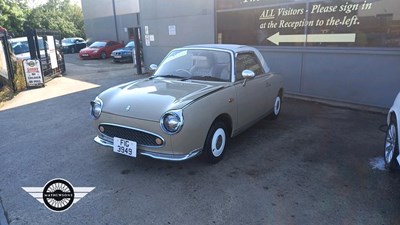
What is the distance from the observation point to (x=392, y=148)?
12.1 ft

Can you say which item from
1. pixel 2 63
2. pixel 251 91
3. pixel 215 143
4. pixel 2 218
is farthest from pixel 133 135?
pixel 2 63

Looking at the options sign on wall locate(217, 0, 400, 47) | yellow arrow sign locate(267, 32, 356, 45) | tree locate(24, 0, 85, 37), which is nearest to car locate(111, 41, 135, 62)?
sign on wall locate(217, 0, 400, 47)

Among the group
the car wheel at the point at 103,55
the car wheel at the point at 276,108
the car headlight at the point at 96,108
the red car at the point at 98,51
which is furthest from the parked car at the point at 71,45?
the car headlight at the point at 96,108

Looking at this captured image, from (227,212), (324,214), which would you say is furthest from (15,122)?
(324,214)

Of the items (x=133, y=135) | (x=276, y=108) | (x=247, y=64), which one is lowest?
(x=276, y=108)

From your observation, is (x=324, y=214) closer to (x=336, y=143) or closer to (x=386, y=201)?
(x=386, y=201)

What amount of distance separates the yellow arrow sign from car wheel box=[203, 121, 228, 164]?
14.5 ft

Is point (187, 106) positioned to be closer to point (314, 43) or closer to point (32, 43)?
point (314, 43)

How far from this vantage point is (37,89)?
10031 mm

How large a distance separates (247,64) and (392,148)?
7.49ft

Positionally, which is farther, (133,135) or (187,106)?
(133,135)

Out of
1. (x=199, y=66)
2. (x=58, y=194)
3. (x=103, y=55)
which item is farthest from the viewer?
(x=103, y=55)

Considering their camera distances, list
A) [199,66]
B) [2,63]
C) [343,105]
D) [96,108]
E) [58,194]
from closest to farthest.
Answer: [58,194]
[96,108]
[199,66]
[343,105]
[2,63]

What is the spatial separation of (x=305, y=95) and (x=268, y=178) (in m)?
4.71
